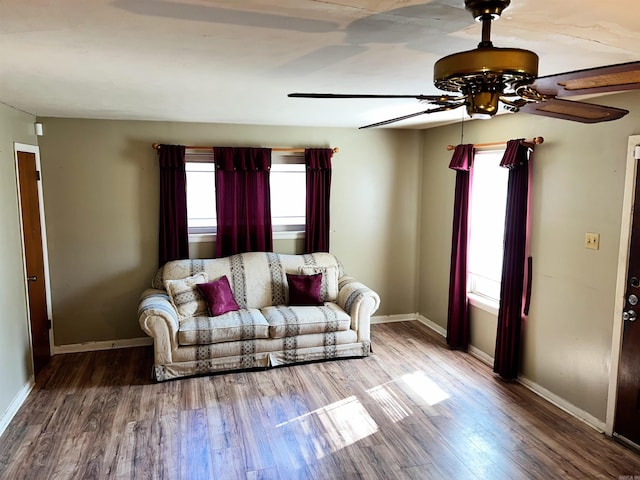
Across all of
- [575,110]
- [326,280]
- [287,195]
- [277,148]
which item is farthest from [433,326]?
[575,110]

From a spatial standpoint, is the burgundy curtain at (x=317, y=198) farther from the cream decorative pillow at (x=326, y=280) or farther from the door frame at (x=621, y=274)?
the door frame at (x=621, y=274)

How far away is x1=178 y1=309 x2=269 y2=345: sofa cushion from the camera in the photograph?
4082mm

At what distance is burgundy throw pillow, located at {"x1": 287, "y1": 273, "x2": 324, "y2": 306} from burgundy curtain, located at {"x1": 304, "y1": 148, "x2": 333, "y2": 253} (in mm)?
543

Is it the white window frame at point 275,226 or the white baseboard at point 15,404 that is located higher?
the white window frame at point 275,226

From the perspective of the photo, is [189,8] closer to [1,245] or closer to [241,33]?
[241,33]

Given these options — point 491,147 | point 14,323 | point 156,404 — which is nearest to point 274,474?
point 156,404

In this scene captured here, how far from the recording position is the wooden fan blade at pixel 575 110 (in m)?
1.86

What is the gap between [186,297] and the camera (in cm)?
440

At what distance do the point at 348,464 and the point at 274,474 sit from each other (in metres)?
0.46

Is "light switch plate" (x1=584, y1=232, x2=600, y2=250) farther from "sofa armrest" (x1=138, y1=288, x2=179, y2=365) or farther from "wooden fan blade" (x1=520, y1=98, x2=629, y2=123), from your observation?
"sofa armrest" (x1=138, y1=288, x2=179, y2=365)

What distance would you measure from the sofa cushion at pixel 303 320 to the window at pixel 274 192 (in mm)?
1081

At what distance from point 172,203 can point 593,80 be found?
3.98 m

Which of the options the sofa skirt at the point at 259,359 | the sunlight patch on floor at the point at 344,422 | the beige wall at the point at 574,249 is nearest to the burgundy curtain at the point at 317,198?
the sofa skirt at the point at 259,359

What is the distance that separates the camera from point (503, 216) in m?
4.39
